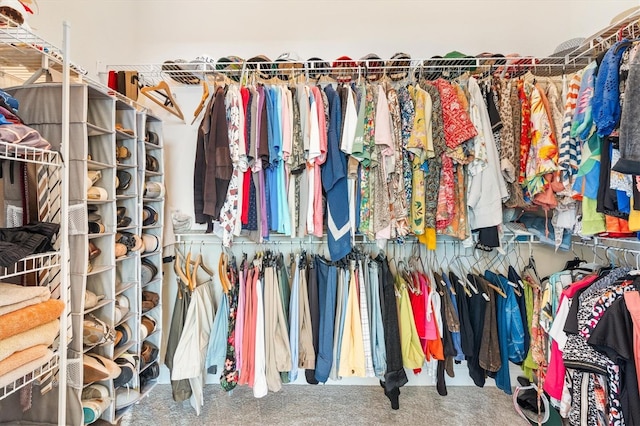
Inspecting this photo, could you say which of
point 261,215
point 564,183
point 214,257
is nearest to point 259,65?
point 261,215

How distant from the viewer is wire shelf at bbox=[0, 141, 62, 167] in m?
0.80

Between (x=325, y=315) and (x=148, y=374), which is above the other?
(x=325, y=315)

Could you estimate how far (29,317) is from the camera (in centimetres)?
81

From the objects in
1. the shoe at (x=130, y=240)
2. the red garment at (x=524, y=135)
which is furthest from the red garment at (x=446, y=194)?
the shoe at (x=130, y=240)

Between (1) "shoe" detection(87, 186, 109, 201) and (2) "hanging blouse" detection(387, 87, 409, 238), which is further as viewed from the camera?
(2) "hanging blouse" detection(387, 87, 409, 238)

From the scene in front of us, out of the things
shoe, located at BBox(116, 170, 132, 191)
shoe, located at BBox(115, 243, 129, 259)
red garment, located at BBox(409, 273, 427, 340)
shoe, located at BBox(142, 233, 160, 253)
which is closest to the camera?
shoe, located at BBox(115, 243, 129, 259)

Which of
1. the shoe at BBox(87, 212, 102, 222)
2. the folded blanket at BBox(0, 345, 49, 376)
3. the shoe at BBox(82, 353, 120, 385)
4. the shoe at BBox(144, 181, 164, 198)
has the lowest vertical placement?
the shoe at BBox(82, 353, 120, 385)

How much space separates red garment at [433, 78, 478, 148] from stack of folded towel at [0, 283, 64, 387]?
1844 mm

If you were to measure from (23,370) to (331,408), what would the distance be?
1609mm

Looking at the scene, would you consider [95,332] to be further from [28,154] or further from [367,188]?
[367,188]

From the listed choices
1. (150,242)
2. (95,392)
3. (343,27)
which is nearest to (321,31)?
(343,27)

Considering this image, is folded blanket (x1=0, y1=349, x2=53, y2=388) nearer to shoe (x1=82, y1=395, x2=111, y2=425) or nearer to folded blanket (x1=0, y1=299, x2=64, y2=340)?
folded blanket (x1=0, y1=299, x2=64, y2=340)

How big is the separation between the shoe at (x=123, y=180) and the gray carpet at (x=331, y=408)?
1420 millimetres

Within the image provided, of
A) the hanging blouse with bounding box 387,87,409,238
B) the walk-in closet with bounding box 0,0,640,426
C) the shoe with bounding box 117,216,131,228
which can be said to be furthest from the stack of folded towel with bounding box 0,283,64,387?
the hanging blouse with bounding box 387,87,409,238
